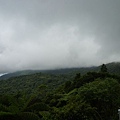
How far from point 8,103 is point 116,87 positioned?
7.74m

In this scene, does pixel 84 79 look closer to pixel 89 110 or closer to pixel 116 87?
pixel 116 87

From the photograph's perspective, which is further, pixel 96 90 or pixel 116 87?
pixel 116 87

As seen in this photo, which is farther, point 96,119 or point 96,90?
point 96,90

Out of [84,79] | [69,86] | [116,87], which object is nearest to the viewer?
[116,87]

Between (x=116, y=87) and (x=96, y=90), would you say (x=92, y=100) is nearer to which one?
(x=96, y=90)

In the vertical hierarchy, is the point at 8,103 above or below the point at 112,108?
above

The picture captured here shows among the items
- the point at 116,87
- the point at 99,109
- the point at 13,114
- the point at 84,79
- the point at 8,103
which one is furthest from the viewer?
the point at 84,79

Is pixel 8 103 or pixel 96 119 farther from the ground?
pixel 8 103

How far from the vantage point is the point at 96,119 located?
10484mm

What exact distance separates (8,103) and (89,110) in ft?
9.65

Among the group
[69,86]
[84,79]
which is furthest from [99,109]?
[69,86]

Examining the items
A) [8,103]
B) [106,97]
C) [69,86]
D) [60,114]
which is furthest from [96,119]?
[69,86]

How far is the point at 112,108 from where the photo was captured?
45.2ft

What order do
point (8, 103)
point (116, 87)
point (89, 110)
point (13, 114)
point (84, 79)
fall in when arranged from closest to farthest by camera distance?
point (13, 114), point (8, 103), point (89, 110), point (116, 87), point (84, 79)
